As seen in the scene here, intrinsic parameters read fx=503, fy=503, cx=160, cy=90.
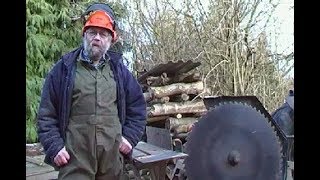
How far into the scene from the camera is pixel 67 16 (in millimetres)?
7371

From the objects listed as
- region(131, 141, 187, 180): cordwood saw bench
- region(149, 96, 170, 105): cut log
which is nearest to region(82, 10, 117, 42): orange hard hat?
region(131, 141, 187, 180): cordwood saw bench

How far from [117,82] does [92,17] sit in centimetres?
31

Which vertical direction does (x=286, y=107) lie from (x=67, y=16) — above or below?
below

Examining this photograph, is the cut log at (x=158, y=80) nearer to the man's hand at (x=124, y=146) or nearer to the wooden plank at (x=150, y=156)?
the wooden plank at (x=150, y=156)

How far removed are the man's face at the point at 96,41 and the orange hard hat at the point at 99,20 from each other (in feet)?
0.07

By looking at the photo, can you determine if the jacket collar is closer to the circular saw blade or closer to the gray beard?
the gray beard

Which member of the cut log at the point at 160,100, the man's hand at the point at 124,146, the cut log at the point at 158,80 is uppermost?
the cut log at the point at 158,80

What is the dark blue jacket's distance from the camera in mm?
2133

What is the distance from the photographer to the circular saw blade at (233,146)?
3.19 meters

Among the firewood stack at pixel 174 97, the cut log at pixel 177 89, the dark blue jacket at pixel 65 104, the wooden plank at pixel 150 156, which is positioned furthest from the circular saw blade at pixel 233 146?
the cut log at pixel 177 89

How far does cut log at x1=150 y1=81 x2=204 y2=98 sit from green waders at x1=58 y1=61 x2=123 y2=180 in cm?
257

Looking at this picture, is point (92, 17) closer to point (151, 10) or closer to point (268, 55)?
point (268, 55)
